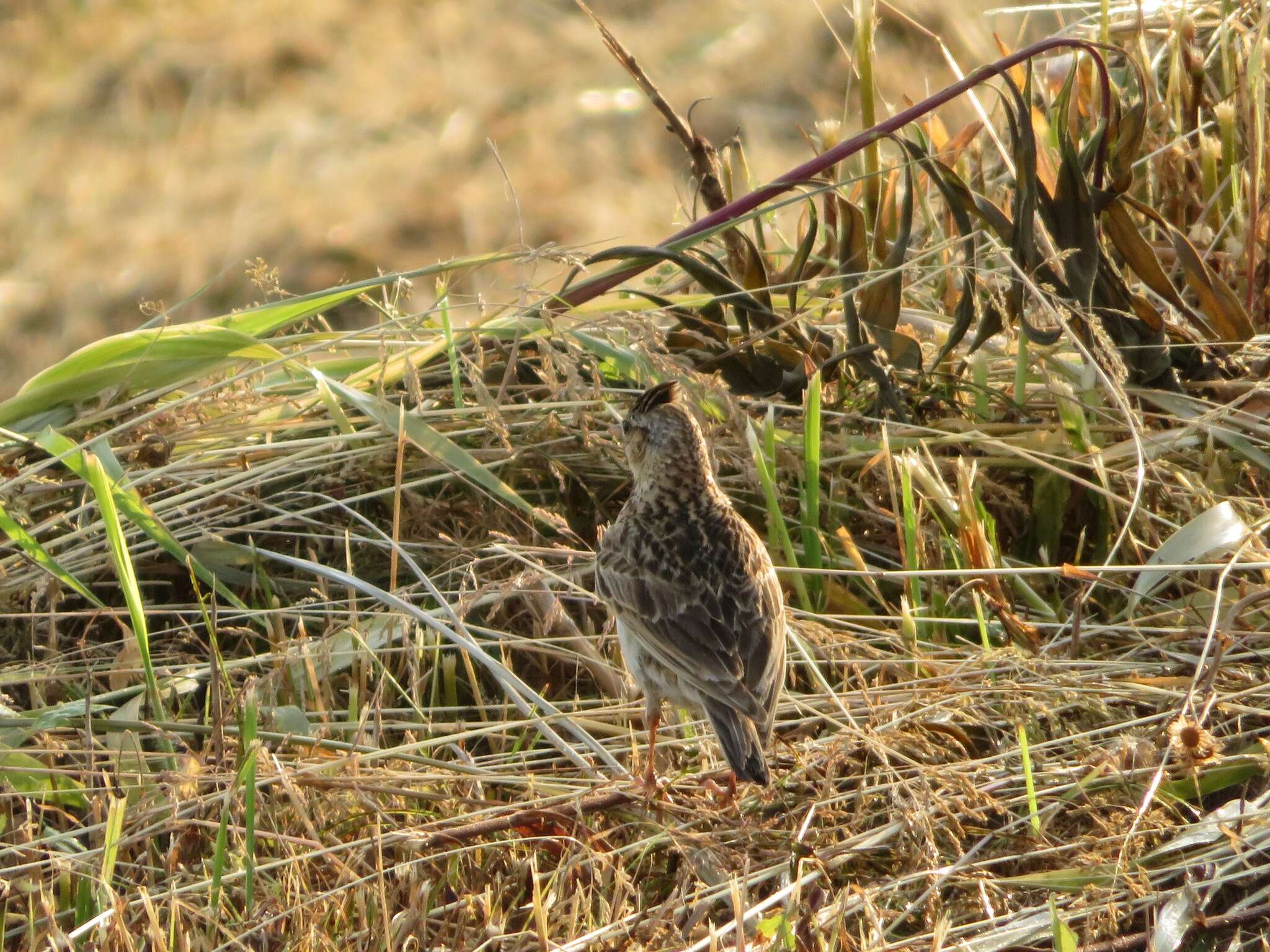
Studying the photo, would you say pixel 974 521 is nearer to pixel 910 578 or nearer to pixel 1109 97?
pixel 910 578

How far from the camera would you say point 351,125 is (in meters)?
11.2

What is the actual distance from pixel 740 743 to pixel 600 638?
82 cm

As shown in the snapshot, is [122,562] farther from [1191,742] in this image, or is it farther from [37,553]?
[1191,742]

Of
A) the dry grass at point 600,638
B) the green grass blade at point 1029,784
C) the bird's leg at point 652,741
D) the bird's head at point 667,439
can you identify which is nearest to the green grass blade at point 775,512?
the dry grass at point 600,638

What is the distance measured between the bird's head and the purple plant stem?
1.82 feet

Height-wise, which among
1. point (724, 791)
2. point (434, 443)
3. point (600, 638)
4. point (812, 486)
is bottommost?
point (724, 791)

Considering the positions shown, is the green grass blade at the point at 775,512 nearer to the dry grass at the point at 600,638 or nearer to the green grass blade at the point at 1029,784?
the dry grass at the point at 600,638

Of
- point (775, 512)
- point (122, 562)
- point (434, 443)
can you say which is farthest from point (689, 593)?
point (122, 562)

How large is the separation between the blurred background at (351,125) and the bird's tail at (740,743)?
5.73 m

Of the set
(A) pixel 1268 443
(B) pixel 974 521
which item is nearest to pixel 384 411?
(B) pixel 974 521

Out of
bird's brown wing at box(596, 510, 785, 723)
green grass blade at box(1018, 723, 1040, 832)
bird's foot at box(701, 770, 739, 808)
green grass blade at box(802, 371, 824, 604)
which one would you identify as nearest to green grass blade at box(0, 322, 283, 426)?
bird's brown wing at box(596, 510, 785, 723)

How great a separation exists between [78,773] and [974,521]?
6.98 feet

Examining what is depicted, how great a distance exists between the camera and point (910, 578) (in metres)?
4.13

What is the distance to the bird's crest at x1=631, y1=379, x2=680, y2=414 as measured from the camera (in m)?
4.09
